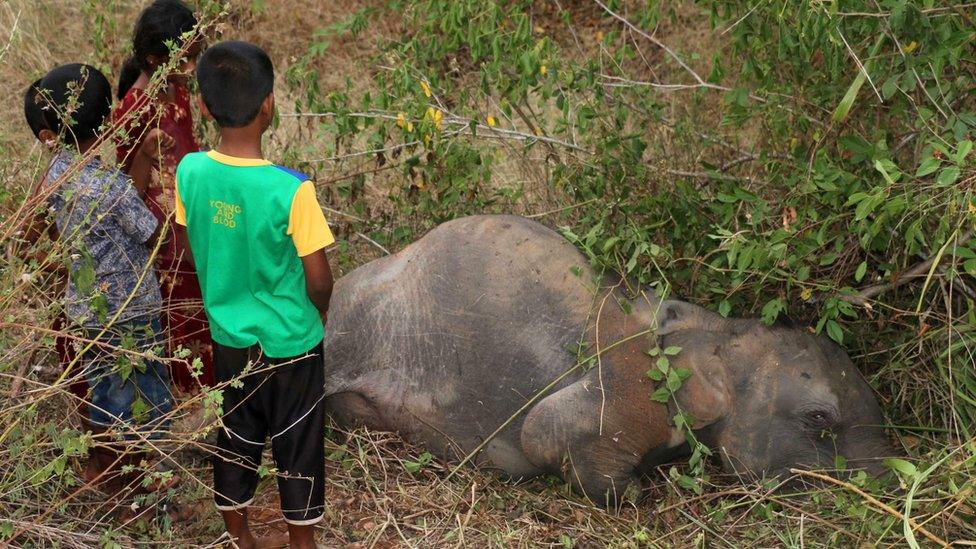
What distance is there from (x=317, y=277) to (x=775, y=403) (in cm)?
165

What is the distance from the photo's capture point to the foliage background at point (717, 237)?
3.34 metres

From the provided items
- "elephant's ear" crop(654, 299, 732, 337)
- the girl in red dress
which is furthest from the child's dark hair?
"elephant's ear" crop(654, 299, 732, 337)

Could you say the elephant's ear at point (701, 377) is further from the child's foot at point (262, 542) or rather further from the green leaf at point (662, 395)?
the child's foot at point (262, 542)

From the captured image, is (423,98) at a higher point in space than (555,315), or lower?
higher

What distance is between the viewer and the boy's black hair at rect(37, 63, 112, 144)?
343 cm

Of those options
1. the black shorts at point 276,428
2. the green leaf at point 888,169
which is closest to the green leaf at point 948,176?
the green leaf at point 888,169

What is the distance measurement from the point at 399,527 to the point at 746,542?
112cm

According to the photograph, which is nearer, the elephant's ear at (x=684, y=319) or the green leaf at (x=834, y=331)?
the green leaf at (x=834, y=331)

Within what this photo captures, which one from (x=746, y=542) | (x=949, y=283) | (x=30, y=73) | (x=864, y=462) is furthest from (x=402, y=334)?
(x=30, y=73)

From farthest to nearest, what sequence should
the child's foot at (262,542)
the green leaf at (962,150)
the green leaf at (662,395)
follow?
1. the green leaf at (662,395)
2. the child's foot at (262,542)
3. the green leaf at (962,150)

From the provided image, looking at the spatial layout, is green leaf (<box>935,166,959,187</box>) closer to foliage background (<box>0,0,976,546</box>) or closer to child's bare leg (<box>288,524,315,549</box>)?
foliage background (<box>0,0,976,546</box>)

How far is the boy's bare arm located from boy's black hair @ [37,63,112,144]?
87cm

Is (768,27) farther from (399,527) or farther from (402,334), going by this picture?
(399,527)

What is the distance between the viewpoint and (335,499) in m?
3.79
